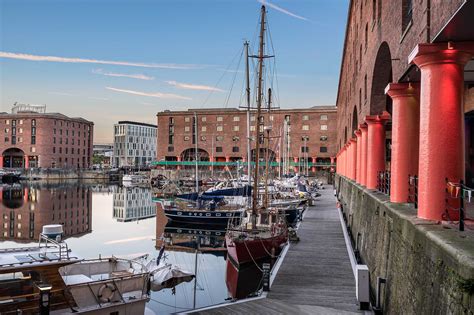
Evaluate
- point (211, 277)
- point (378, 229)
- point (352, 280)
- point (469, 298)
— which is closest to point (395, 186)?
point (378, 229)

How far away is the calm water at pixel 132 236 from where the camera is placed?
73.6 feet

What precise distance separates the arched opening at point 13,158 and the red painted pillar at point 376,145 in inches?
5656

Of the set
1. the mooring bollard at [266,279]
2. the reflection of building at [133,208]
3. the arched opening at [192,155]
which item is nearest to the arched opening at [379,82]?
the mooring bollard at [266,279]

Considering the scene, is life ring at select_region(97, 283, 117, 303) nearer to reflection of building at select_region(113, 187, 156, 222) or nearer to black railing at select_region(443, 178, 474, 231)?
black railing at select_region(443, 178, 474, 231)

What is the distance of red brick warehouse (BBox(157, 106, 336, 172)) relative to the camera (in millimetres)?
107625

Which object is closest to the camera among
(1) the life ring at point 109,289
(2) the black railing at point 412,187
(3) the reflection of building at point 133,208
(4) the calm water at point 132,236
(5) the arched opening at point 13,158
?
(2) the black railing at point 412,187

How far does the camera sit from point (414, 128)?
44.7ft

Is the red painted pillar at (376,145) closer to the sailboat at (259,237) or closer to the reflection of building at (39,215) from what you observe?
the sailboat at (259,237)

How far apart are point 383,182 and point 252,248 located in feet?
27.1

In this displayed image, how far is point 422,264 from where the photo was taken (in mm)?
8094

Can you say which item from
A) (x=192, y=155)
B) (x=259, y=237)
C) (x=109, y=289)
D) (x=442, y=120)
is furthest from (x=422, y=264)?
(x=192, y=155)

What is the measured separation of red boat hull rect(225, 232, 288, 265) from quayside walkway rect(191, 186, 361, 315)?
1349mm

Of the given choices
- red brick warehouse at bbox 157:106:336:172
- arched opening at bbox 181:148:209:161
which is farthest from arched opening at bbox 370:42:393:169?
arched opening at bbox 181:148:209:161

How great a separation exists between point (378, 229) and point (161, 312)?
10.1m
